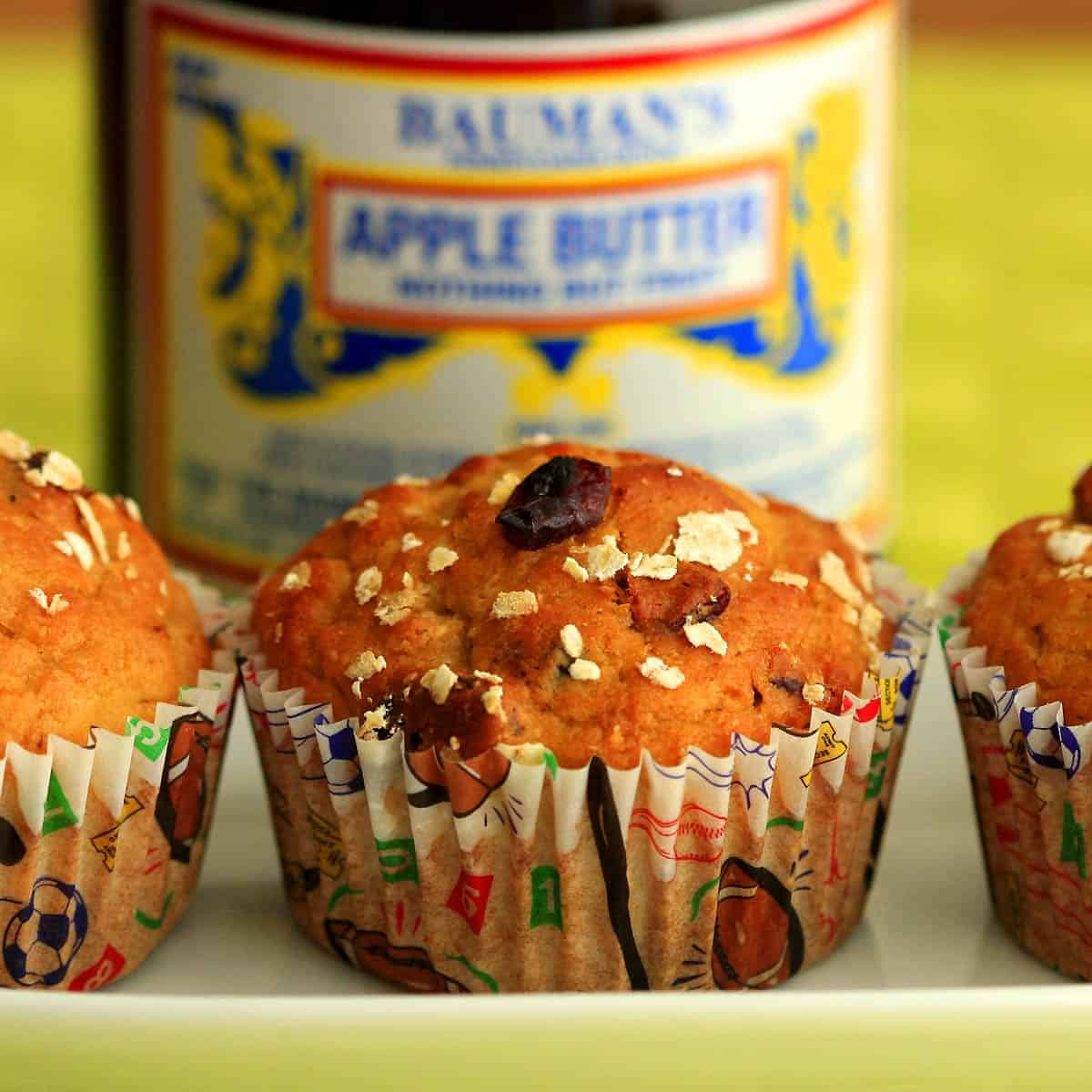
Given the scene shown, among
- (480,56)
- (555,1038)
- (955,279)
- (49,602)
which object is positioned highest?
(480,56)

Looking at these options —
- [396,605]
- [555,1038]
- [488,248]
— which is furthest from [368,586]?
[488,248]

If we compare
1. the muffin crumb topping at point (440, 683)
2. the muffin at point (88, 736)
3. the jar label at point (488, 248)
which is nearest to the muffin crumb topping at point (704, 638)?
the muffin crumb topping at point (440, 683)

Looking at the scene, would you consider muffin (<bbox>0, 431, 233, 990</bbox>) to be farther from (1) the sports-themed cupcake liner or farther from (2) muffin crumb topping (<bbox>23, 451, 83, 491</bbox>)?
(1) the sports-themed cupcake liner

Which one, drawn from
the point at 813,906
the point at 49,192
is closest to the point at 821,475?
the point at 813,906

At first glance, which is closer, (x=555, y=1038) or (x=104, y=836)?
(x=555, y=1038)

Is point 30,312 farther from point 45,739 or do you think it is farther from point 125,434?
point 45,739

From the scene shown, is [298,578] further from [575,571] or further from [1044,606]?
[1044,606]

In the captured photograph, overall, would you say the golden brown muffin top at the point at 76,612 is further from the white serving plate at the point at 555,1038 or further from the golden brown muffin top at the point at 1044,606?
the golden brown muffin top at the point at 1044,606
